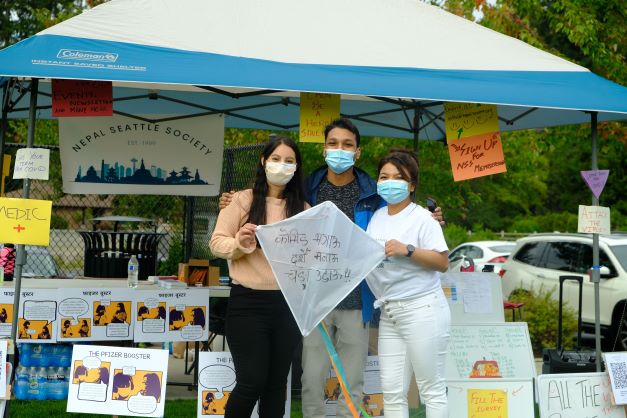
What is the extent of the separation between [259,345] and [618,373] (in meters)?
2.85

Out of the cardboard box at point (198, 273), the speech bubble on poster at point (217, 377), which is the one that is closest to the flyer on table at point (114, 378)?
the speech bubble on poster at point (217, 377)

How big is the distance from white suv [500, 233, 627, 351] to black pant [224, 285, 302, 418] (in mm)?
7301

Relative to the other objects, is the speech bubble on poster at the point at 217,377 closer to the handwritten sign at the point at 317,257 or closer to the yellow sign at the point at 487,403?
the handwritten sign at the point at 317,257

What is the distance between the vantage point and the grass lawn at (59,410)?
6945 millimetres

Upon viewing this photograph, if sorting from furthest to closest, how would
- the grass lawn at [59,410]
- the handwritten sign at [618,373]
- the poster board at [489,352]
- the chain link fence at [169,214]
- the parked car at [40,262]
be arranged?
the parked car at [40,262]
the chain link fence at [169,214]
the grass lawn at [59,410]
the poster board at [489,352]
the handwritten sign at [618,373]

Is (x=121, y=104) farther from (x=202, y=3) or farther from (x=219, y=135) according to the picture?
(x=202, y=3)

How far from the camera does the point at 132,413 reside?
5.63 meters

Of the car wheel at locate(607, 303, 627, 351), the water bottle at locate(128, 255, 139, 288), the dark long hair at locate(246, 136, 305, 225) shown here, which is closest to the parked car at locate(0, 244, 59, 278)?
the water bottle at locate(128, 255, 139, 288)

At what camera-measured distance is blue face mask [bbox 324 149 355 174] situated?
521 centimetres

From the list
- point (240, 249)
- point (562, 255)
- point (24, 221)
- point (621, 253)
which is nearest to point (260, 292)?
point (240, 249)

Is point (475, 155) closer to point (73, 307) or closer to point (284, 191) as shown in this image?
point (284, 191)

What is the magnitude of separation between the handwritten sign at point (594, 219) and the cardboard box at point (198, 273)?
3.02 meters

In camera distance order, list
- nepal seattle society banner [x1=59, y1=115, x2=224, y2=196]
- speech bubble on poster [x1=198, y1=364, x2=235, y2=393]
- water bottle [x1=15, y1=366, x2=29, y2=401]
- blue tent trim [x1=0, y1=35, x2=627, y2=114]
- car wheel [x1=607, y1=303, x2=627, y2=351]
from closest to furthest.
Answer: blue tent trim [x1=0, y1=35, x2=627, y2=114], speech bubble on poster [x1=198, y1=364, x2=235, y2=393], water bottle [x1=15, y1=366, x2=29, y2=401], nepal seattle society banner [x1=59, y1=115, x2=224, y2=196], car wheel [x1=607, y1=303, x2=627, y2=351]

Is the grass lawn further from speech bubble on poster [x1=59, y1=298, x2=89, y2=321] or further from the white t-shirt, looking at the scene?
the white t-shirt
